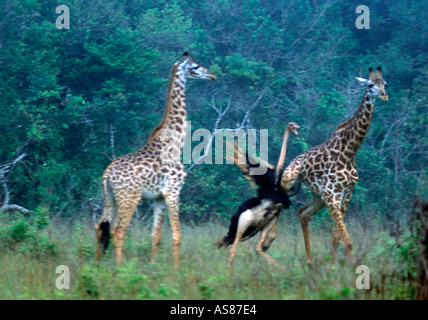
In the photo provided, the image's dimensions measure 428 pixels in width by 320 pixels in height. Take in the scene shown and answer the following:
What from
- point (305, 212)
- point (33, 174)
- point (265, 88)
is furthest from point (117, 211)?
point (265, 88)

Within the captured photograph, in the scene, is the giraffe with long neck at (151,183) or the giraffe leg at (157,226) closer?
the giraffe with long neck at (151,183)

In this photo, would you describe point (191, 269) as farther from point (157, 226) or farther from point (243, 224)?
point (157, 226)

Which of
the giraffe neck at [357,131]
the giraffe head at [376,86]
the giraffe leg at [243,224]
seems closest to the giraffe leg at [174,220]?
the giraffe leg at [243,224]

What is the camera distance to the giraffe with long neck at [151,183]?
722cm

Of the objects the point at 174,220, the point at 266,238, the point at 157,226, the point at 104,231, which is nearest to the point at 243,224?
the point at 266,238

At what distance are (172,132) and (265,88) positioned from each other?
5585mm

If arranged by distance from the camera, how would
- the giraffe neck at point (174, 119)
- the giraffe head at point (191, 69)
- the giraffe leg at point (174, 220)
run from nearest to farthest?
the giraffe leg at point (174, 220)
the giraffe neck at point (174, 119)
the giraffe head at point (191, 69)

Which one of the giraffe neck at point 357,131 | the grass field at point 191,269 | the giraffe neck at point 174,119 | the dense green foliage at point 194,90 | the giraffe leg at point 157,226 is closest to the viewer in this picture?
the grass field at point 191,269

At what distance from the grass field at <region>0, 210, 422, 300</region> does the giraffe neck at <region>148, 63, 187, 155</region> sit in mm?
1254

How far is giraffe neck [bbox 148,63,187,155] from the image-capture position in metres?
7.84

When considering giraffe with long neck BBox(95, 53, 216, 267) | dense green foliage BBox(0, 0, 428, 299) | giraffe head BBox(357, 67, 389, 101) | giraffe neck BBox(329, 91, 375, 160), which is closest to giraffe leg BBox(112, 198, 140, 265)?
giraffe with long neck BBox(95, 53, 216, 267)

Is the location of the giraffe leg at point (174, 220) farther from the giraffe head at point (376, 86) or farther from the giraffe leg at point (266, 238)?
the giraffe head at point (376, 86)

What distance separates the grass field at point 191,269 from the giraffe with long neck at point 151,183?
0.27 meters

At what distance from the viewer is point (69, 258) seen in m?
7.36
